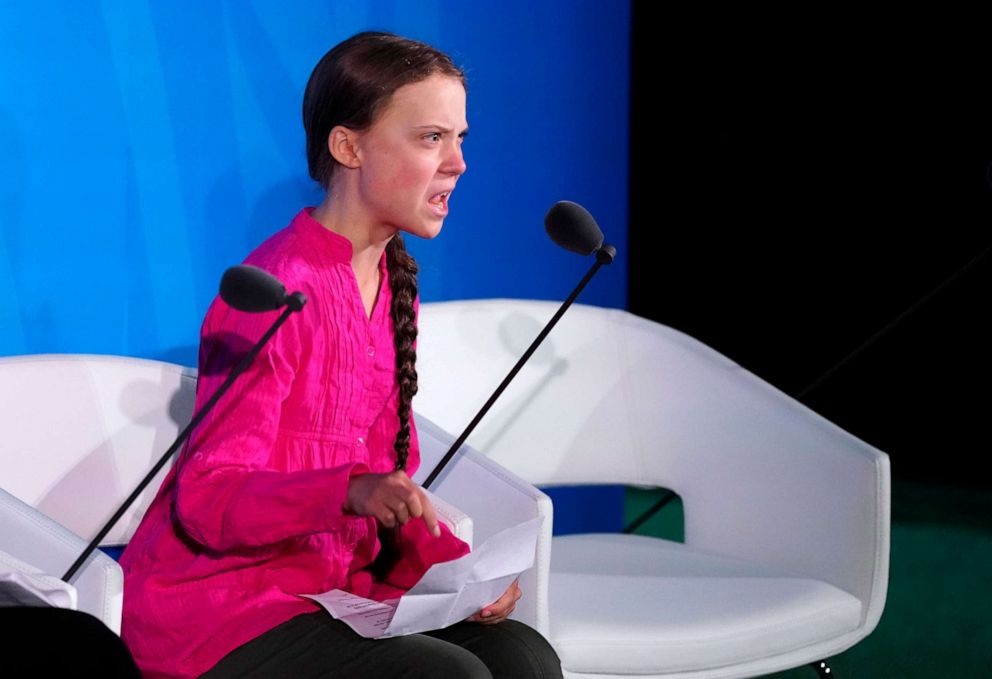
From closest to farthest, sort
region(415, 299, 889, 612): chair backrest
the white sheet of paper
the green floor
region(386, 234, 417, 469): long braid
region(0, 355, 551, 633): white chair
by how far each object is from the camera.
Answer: the white sheet of paper
region(386, 234, 417, 469): long braid
region(0, 355, 551, 633): white chair
region(415, 299, 889, 612): chair backrest
the green floor

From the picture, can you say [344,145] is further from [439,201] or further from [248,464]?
[248,464]

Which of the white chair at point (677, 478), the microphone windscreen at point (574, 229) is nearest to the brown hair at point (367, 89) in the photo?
the microphone windscreen at point (574, 229)

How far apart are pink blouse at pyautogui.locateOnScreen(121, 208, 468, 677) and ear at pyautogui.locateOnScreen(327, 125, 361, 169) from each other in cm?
8

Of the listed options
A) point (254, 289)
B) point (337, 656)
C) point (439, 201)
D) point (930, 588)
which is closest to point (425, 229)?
point (439, 201)

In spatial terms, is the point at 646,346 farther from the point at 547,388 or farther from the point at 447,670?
the point at 447,670

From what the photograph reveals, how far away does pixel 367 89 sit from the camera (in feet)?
5.34

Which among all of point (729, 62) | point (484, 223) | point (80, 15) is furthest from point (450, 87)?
point (729, 62)

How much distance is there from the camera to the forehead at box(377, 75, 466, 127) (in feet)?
5.37

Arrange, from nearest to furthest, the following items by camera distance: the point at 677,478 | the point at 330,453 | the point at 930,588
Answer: the point at 330,453
the point at 677,478
the point at 930,588

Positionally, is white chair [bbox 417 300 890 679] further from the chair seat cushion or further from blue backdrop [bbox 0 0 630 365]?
blue backdrop [bbox 0 0 630 365]

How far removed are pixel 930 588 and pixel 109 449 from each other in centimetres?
209

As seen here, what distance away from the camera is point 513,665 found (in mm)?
→ 1552

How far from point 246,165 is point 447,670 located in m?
1.14

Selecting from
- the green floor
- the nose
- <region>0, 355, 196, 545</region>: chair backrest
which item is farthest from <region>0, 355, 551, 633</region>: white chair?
the green floor
